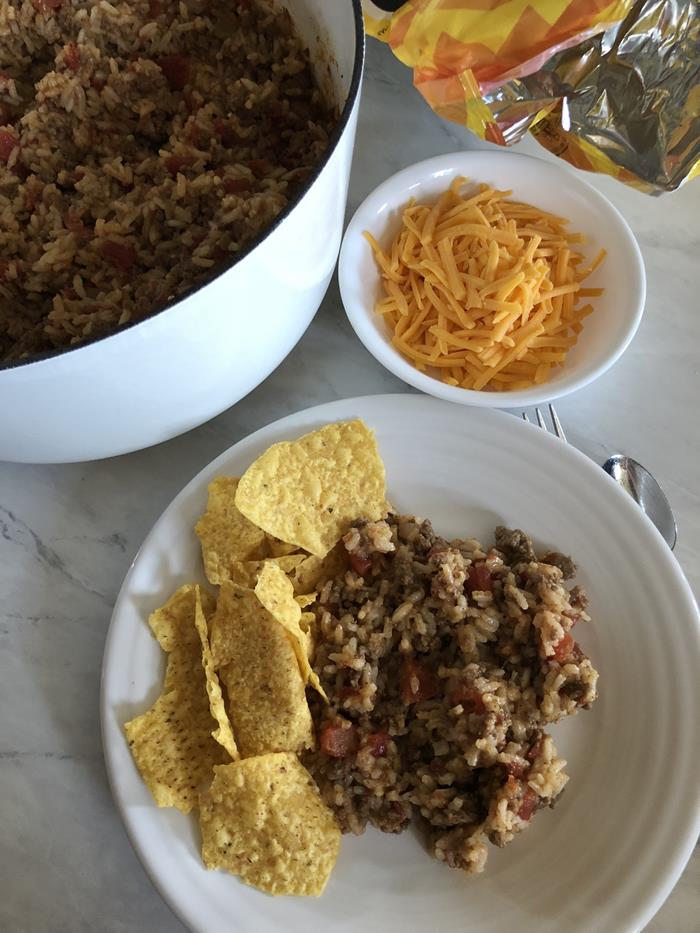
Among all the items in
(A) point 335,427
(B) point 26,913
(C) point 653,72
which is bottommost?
(B) point 26,913

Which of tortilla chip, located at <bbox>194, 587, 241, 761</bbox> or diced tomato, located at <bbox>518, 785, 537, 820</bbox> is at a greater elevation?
tortilla chip, located at <bbox>194, 587, 241, 761</bbox>

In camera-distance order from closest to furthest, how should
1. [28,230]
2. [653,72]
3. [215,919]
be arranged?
1. [215,919]
2. [28,230]
3. [653,72]

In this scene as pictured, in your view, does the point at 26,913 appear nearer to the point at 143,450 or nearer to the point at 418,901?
the point at 418,901

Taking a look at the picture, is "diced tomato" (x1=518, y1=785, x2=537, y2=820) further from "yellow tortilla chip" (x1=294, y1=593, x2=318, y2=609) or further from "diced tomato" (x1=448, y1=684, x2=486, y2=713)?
"yellow tortilla chip" (x1=294, y1=593, x2=318, y2=609)

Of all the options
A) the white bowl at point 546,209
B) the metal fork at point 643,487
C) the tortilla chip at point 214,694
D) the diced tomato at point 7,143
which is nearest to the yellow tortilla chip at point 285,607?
the tortilla chip at point 214,694

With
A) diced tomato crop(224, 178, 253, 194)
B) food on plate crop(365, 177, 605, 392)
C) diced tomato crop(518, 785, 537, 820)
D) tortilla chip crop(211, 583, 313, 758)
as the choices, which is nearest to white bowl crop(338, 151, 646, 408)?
food on plate crop(365, 177, 605, 392)

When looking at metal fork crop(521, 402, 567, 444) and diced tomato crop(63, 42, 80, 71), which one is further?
metal fork crop(521, 402, 567, 444)

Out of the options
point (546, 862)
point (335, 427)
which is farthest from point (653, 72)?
point (546, 862)

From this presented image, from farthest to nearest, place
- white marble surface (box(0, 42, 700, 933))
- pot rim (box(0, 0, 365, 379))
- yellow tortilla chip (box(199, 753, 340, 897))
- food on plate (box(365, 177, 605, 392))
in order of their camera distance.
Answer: food on plate (box(365, 177, 605, 392)) < white marble surface (box(0, 42, 700, 933)) < yellow tortilla chip (box(199, 753, 340, 897)) < pot rim (box(0, 0, 365, 379))
